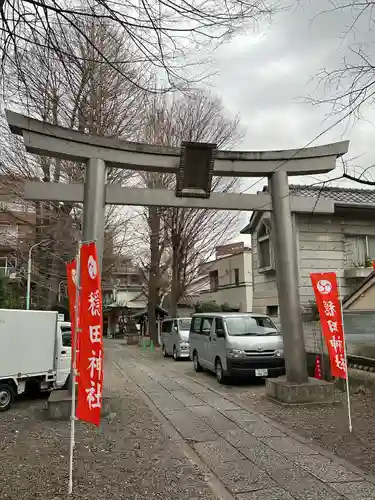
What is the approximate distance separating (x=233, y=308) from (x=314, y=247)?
663 inches

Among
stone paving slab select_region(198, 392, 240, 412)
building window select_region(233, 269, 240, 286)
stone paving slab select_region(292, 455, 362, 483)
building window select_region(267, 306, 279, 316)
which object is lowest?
Result: stone paving slab select_region(292, 455, 362, 483)

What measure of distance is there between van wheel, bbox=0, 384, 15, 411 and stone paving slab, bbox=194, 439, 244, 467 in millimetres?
4967

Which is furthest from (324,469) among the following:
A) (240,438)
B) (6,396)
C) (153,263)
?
(153,263)

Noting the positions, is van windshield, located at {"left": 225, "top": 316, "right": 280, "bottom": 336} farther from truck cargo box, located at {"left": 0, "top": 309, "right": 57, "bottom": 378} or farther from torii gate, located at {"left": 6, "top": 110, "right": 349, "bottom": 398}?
truck cargo box, located at {"left": 0, "top": 309, "right": 57, "bottom": 378}

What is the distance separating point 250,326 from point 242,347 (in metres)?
1.03

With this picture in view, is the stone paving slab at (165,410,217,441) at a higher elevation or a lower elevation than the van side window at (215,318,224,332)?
lower

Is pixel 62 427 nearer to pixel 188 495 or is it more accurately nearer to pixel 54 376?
pixel 188 495

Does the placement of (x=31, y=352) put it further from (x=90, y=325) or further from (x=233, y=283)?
(x=233, y=283)

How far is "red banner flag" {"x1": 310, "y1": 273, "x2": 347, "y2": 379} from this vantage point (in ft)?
24.2

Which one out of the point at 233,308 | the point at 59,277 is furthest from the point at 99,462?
the point at 233,308

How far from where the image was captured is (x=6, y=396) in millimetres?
9109

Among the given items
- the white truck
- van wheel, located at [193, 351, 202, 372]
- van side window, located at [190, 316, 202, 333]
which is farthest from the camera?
van side window, located at [190, 316, 202, 333]

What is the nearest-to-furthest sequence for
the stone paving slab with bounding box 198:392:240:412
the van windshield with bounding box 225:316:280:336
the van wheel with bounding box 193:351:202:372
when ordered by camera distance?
the stone paving slab with bounding box 198:392:240:412
the van windshield with bounding box 225:316:280:336
the van wheel with bounding box 193:351:202:372

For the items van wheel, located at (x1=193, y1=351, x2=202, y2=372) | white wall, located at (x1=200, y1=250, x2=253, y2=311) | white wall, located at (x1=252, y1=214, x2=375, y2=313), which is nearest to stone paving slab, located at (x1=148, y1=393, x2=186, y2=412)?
van wheel, located at (x1=193, y1=351, x2=202, y2=372)
